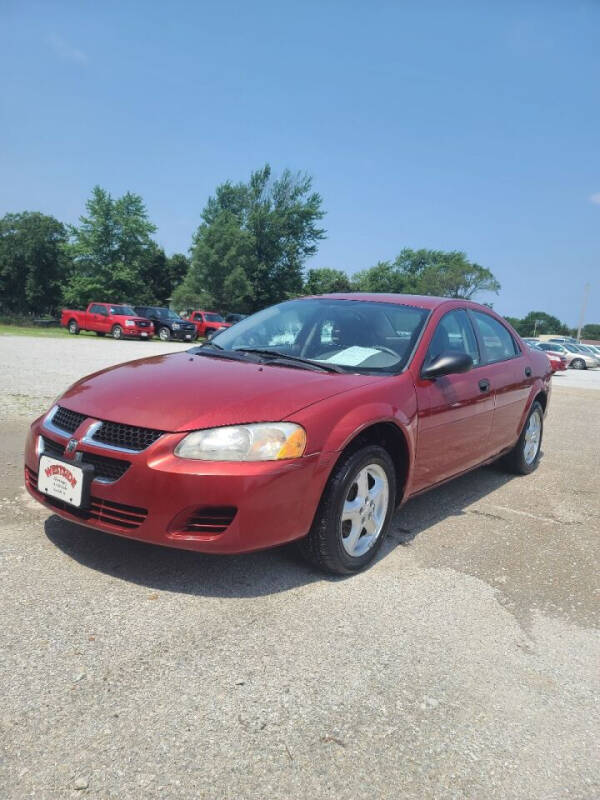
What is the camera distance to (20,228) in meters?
56.2

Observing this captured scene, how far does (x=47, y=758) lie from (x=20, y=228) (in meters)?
62.4

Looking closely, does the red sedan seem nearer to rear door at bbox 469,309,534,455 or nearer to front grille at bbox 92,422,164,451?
front grille at bbox 92,422,164,451

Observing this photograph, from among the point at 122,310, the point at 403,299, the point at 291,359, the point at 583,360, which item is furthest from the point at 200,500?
the point at 583,360

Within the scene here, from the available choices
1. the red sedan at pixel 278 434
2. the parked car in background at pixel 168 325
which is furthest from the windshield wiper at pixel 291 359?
the parked car in background at pixel 168 325

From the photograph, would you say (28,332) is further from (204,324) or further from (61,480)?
(61,480)

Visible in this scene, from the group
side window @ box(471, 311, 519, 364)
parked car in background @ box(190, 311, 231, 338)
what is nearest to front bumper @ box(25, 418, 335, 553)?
side window @ box(471, 311, 519, 364)

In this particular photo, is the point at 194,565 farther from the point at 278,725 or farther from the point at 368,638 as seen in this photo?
the point at 278,725

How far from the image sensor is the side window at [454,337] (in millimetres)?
3848

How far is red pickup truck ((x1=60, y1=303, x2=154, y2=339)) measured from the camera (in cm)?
2864

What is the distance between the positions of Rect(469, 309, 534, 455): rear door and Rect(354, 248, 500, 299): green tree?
8459 cm

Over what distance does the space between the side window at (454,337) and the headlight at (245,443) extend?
1.33 m

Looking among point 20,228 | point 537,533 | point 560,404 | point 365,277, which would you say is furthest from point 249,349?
point 365,277

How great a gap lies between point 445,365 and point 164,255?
237 ft

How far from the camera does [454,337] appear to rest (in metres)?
4.17
